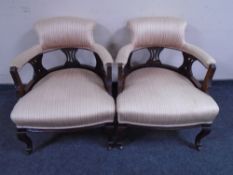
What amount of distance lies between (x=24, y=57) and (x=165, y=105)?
0.88 m

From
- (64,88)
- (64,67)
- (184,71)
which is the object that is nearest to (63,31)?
(64,67)

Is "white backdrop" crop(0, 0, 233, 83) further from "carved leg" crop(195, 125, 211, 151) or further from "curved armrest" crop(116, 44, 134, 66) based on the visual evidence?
"carved leg" crop(195, 125, 211, 151)

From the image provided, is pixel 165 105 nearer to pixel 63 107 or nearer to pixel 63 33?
pixel 63 107

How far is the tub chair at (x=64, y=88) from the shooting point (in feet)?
4.56

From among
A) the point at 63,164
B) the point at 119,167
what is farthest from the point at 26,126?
the point at 119,167

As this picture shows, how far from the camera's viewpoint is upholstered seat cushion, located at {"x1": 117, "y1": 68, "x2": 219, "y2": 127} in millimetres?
1397

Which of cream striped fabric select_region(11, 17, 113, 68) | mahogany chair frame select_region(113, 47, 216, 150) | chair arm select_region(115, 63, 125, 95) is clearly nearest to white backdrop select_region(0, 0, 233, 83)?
cream striped fabric select_region(11, 17, 113, 68)

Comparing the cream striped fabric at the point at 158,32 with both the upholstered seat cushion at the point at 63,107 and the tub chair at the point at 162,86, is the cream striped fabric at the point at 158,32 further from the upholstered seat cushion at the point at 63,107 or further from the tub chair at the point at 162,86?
the upholstered seat cushion at the point at 63,107

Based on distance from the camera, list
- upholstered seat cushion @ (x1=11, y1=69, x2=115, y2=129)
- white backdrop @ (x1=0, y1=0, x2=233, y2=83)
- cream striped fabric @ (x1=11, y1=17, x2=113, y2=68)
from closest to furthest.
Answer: upholstered seat cushion @ (x1=11, y1=69, x2=115, y2=129) → cream striped fabric @ (x1=11, y1=17, x2=113, y2=68) → white backdrop @ (x1=0, y1=0, x2=233, y2=83)

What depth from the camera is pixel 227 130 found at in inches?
71.1

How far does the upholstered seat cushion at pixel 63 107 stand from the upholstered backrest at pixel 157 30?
43 cm

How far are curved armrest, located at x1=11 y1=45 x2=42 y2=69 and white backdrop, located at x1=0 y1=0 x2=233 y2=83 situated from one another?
303mm

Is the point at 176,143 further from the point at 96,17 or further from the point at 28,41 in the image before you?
the point at 28,41

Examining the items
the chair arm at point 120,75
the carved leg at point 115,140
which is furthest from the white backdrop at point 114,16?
the carved leg at point 115,140
